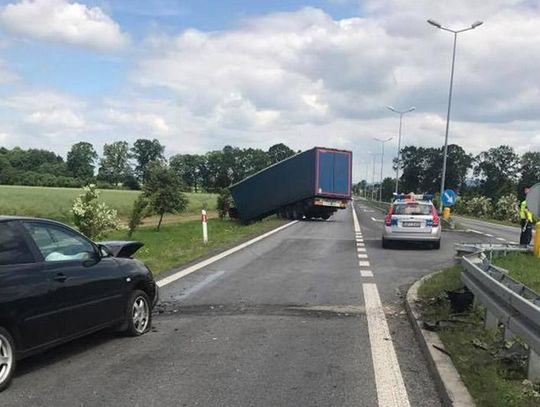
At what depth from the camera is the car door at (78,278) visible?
5.65 m

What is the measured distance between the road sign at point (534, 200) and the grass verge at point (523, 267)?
1.06 meters

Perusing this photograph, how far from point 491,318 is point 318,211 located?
30.8m

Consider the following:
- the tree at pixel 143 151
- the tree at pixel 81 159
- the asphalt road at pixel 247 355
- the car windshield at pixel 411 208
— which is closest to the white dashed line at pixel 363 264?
the asphalt road at pixel 247 355

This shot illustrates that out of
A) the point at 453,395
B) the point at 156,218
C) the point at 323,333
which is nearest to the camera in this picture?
the point at 453,395

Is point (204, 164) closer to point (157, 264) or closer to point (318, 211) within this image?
point (318, 211)

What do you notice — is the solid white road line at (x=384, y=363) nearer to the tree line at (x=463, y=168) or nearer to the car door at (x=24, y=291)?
the car door at (x=24, y=291)

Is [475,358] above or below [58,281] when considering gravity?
below

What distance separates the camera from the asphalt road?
4.89 m

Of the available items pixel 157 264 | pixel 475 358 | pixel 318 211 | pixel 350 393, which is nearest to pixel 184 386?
pixel 350 393

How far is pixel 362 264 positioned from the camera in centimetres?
1425

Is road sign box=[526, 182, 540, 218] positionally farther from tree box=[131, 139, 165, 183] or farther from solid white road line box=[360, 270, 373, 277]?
tree box=[131, 139, 165, 183]

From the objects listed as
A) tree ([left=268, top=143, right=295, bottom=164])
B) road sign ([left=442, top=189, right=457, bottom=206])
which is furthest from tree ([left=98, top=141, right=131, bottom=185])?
road sign ([left=442, top=189, right=457, bottom=206])

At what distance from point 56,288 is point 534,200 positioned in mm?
9379

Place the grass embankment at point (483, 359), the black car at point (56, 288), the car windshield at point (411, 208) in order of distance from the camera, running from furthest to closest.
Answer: the car windshield at point (411, 208) < the black car at point (56, 288) < the grass embankment at point (483, 359)
